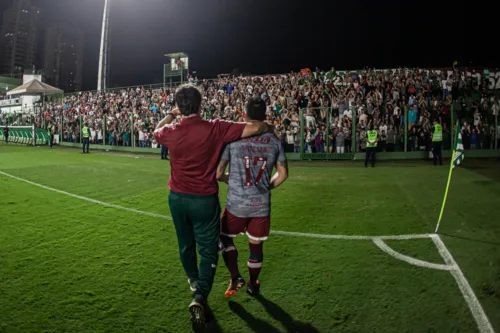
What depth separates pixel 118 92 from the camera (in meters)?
33.0

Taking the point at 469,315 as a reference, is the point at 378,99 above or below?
above

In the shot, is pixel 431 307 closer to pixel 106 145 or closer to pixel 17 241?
pixel 17 241

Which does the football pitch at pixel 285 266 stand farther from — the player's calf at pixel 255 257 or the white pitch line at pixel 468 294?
the player's calf at pixel 255 257

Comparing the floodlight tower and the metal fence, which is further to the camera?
the floodlight tower

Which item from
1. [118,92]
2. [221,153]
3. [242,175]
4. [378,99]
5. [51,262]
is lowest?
[51,262]

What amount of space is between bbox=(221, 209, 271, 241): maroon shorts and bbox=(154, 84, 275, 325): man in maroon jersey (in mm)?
380

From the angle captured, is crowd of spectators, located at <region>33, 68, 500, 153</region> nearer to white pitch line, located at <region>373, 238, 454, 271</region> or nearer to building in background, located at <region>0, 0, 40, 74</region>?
white pitch line, located at <region>373, 238, 454, 271</region>

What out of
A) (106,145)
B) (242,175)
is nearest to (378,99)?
(242,175)

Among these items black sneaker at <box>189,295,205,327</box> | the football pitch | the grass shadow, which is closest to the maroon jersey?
black sneaker at <box>189,295,205,327</box>

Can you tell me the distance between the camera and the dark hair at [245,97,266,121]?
3.53 m

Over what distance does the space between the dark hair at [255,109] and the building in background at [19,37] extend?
162163 millimetres

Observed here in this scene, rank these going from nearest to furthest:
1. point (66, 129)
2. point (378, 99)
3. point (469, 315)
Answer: point (469, 315)
point (378, 99)
point (66, 129)

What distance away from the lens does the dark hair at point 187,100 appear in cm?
321

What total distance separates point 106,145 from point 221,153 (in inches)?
1043
